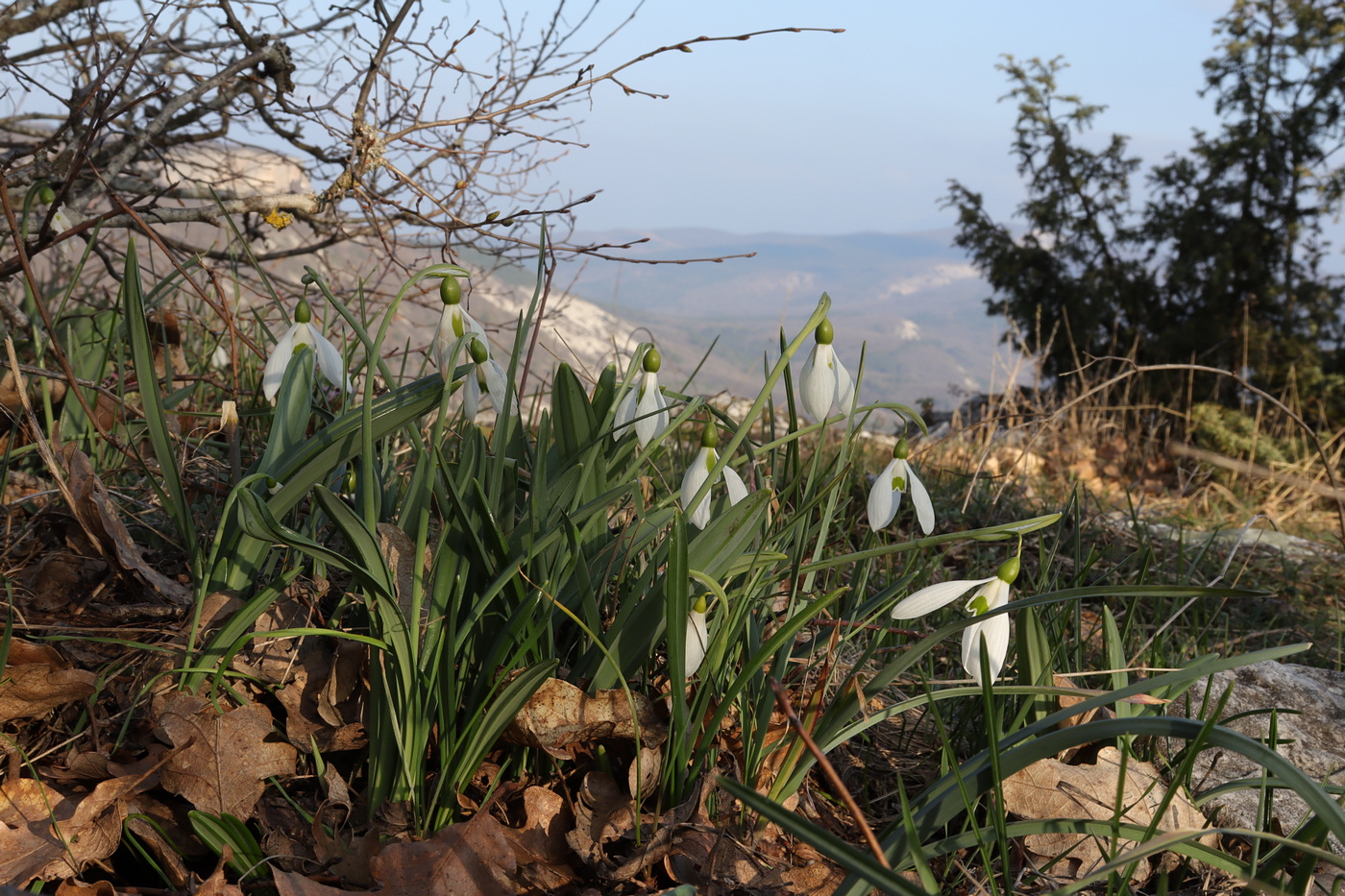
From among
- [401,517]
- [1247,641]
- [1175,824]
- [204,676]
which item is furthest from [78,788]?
[1247,641]

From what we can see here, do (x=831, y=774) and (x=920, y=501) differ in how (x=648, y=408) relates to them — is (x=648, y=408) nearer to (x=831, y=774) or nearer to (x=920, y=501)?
(x=920, y=501)

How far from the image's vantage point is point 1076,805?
4.56 ft

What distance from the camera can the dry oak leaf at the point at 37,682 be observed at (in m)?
1.36

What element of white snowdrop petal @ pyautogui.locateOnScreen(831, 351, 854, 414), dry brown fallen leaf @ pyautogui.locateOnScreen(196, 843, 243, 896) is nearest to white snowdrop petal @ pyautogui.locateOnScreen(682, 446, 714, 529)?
white snowdrop petal @ pyautogui.locateOnScreen(831, 351, 854, 414)

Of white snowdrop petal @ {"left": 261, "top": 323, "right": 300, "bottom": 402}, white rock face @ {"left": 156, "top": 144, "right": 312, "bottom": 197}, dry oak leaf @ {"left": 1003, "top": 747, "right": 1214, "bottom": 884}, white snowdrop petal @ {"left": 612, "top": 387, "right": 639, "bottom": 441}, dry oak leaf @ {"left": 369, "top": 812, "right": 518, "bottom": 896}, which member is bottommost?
dry oak leaf @ {"left": 1003, "top": 747, "right": 1214, "bottom": 884}

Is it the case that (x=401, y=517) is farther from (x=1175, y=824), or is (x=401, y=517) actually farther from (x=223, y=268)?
(x=223, y=268)

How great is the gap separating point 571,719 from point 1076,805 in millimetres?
810

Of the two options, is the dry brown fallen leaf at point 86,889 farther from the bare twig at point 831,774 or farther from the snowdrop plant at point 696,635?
the bare twig at point 831,774

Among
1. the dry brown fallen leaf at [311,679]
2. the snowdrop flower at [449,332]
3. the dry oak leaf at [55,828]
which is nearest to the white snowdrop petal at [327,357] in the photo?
the snowdrop flower at [449,332]

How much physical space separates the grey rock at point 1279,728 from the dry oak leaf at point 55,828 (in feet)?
5.64

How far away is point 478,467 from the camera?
132 cm

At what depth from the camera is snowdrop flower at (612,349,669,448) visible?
130cm

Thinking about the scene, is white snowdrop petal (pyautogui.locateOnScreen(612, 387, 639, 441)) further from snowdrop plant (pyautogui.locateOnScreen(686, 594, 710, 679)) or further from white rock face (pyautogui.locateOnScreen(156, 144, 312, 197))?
white rock face (pyautogui.locateOnScreen(156, 144, 312, 197))

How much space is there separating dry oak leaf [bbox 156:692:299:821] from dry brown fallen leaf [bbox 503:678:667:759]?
0.38m
